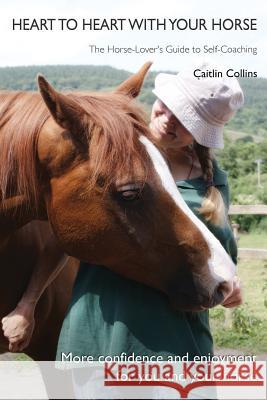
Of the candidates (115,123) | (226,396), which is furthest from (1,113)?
(226,396)

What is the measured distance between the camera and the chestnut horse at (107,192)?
194cm

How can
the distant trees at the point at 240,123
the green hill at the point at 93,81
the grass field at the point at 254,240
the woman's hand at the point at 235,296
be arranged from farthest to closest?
1. the green hill at the point at 93,81
2. the grass field at the point at 254,240
3. the distant trees at the point at 240,123
4. the woman's hand at the point at 235,296

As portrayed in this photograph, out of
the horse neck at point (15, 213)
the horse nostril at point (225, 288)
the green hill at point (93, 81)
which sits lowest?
the green hill at point (93, 81)

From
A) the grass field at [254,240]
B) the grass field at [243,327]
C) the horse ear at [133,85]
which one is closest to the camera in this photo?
the horse ear at [133,85]

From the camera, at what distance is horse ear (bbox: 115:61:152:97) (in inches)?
92.1

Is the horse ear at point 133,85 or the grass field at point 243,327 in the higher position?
the horse ear at point 133,85

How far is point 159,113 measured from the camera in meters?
2.16

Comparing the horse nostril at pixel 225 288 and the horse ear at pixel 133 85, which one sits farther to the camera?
the horse ear at pixel 133 85

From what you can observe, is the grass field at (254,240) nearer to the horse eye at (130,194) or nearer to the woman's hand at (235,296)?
the woman's hand at (235,296)

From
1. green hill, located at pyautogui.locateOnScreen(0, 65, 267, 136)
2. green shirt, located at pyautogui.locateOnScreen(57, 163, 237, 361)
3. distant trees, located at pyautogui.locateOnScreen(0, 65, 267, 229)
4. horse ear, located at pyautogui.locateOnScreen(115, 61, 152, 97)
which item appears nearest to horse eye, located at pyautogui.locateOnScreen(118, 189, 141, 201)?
green shirt, located at pyautogui.locateOnScreen(57, 163, 237, 361)

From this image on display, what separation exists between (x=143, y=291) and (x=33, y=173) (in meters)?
0.59

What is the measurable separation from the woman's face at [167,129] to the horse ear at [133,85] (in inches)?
8.3

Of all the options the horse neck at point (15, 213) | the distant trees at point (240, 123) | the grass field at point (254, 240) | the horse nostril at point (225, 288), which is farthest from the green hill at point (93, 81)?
the horse nostril at point (225, 288)

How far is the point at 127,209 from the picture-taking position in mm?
1966
